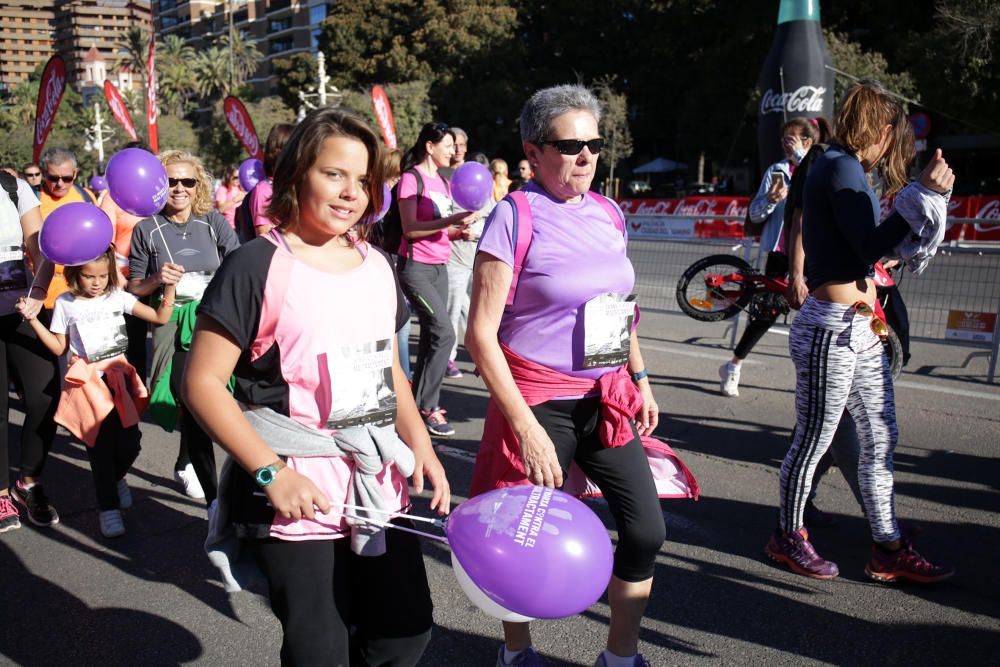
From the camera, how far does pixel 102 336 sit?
13.5 feet

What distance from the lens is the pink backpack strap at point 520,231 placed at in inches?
94.3

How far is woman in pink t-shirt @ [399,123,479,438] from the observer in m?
5.25

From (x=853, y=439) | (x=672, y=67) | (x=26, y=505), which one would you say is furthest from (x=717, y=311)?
(x=672, y=67)

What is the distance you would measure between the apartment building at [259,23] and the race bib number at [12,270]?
92419 mm

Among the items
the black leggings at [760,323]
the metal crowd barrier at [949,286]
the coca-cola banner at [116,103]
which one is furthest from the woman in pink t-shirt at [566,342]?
the coca-cola banner at [116,103]

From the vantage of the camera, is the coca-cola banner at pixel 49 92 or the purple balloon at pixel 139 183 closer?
the purple balloon at pixel 139 183

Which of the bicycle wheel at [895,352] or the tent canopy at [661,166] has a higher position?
the tent canopy at [661,166]

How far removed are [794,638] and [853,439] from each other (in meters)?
0.96

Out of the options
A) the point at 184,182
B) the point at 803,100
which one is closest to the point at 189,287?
the point at 184,182

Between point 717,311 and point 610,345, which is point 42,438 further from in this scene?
point 717,311

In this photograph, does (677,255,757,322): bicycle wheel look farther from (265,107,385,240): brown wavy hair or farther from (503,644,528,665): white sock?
(265,107,385,240): brown wavy hair

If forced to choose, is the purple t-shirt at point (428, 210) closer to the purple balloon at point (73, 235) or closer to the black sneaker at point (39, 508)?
the purple balloon at point (73, 235)

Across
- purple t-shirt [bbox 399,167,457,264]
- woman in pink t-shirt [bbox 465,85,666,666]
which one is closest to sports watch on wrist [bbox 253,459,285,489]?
woman in pink t-shirt [bbox 465,85,666,666]

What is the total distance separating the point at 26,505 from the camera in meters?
4.17
